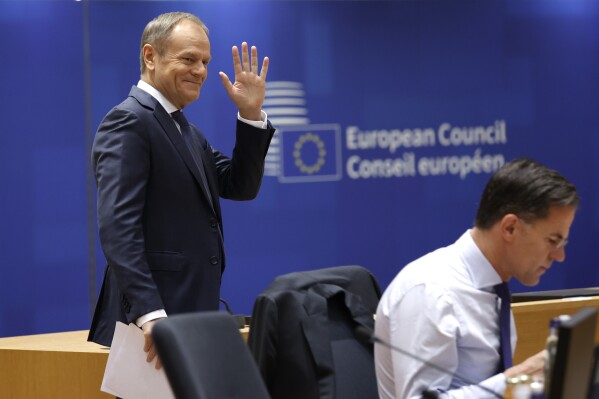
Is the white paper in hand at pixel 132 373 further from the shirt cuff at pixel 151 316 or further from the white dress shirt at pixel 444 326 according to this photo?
the white dress shirt at pixel 444 326

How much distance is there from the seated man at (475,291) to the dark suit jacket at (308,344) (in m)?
0.13

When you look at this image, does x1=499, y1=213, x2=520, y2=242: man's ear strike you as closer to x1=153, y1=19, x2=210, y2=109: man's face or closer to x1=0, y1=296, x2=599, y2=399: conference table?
x1=153, y1=19, x2=210, y2=109: man's face

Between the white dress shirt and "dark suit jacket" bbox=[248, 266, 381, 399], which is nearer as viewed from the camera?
the white dress shirt

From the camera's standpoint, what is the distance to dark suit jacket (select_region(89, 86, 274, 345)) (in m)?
3.12

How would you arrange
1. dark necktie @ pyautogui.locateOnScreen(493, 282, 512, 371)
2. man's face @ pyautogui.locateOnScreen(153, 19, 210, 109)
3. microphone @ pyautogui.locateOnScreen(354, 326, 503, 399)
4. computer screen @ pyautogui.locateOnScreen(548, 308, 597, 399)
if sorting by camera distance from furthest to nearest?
man's face @ pyautogui.locateOnScreen(153, 19, 210, 109) → dark necktie @ pyautogui.locateOnScreen(493, 282, 512, 371) → microphone @ pyautogui.locateOnScreen(354, 326, 503, 399) → computer screen @ pyautogui.locateOnScreen(548, 308, 597, 399)

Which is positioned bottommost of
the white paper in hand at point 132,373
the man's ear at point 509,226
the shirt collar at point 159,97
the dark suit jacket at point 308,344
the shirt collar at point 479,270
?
the white paper in hand at point 132,373

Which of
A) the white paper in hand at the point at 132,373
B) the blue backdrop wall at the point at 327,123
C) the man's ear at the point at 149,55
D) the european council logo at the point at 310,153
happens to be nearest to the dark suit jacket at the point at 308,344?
the white paper in hand at the point at 132,373

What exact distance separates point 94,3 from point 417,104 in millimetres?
1875

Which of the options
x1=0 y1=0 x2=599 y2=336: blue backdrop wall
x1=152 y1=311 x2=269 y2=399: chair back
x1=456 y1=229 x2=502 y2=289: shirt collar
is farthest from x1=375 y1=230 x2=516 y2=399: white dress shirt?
x1=0 y1=0 x2=599 y2=336: blue backdrop wall

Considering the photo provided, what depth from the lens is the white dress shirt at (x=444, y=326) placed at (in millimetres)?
2416

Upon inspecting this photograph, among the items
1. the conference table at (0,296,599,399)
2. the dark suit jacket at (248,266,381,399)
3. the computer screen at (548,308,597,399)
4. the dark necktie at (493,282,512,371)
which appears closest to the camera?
the computer screen at (548,308,597,399)

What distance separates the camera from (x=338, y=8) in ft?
20.2

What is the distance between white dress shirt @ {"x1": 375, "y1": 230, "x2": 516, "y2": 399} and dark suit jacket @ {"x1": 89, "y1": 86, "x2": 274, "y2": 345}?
81 cm

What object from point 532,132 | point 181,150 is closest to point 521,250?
point 181,150
